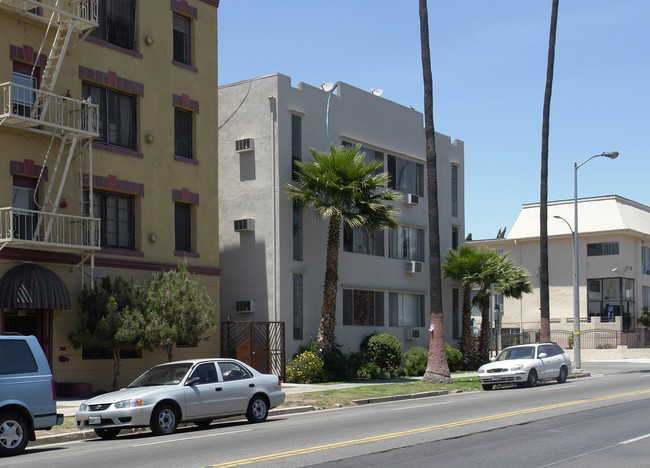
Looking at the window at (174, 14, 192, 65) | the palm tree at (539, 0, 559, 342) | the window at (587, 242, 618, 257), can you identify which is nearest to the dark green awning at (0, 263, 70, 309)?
the window at (174, 14, 192, 65)

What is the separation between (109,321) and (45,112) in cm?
579

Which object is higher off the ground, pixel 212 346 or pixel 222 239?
pixel 222 239

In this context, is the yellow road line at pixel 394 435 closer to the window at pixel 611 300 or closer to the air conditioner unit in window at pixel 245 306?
the air conditioner unit in window at pixel 245 306

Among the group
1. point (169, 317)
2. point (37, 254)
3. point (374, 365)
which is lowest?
point (374, 365)

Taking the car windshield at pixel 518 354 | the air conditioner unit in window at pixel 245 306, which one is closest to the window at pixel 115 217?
Answer: the air conditioner unit in window at pixel 245 306

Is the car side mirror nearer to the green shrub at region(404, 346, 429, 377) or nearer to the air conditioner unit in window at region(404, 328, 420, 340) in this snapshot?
the green shrub at region(404, 346, 429, 377)

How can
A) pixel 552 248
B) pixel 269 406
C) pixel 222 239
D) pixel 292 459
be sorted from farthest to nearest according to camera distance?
pixel 552 248
pixel 222 239
pixel 269 406
pixel 292 459

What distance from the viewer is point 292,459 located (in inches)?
445

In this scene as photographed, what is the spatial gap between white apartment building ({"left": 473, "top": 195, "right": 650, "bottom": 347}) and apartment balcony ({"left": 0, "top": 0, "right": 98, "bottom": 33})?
4105 cm

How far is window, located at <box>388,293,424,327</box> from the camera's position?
3553 cm

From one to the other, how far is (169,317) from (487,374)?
34.1ft

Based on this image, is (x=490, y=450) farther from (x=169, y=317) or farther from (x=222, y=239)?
(x=222, y=239)

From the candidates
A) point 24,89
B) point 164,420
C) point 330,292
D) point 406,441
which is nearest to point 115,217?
point 24,89

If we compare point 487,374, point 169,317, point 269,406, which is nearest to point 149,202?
point 169,317
